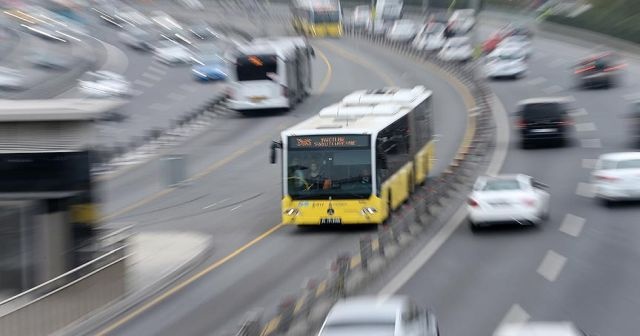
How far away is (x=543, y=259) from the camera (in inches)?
973

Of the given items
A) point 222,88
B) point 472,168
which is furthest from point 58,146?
point 222,88

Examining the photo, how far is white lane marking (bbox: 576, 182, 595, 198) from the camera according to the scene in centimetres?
3321

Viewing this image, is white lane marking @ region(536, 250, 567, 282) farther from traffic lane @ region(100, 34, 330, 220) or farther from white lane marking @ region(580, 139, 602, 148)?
white lane marking @ region(580, 139, 602, 148)

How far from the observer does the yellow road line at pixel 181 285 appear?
2091cm

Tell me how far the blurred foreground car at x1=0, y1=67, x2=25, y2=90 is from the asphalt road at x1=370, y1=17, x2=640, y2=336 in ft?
107

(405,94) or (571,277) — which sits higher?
(405,94)

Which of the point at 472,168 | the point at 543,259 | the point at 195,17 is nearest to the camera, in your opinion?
the point at 543,259

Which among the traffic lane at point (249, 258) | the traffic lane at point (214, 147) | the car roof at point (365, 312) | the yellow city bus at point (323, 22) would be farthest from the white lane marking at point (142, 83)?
the car roof at point (365, 312)

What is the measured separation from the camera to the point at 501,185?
2897 centimetres

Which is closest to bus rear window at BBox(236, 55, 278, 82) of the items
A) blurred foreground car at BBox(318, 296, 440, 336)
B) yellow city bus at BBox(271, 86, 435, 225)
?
yellow city bus at BBox(271, 86, 435, 225)

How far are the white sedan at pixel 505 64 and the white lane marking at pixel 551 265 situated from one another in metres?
41.6

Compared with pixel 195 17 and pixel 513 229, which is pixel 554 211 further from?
pixel 195 17

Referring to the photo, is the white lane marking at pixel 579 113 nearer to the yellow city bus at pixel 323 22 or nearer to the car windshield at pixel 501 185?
the car windshield at pixel 501 185

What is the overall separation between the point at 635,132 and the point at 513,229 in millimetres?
12291
